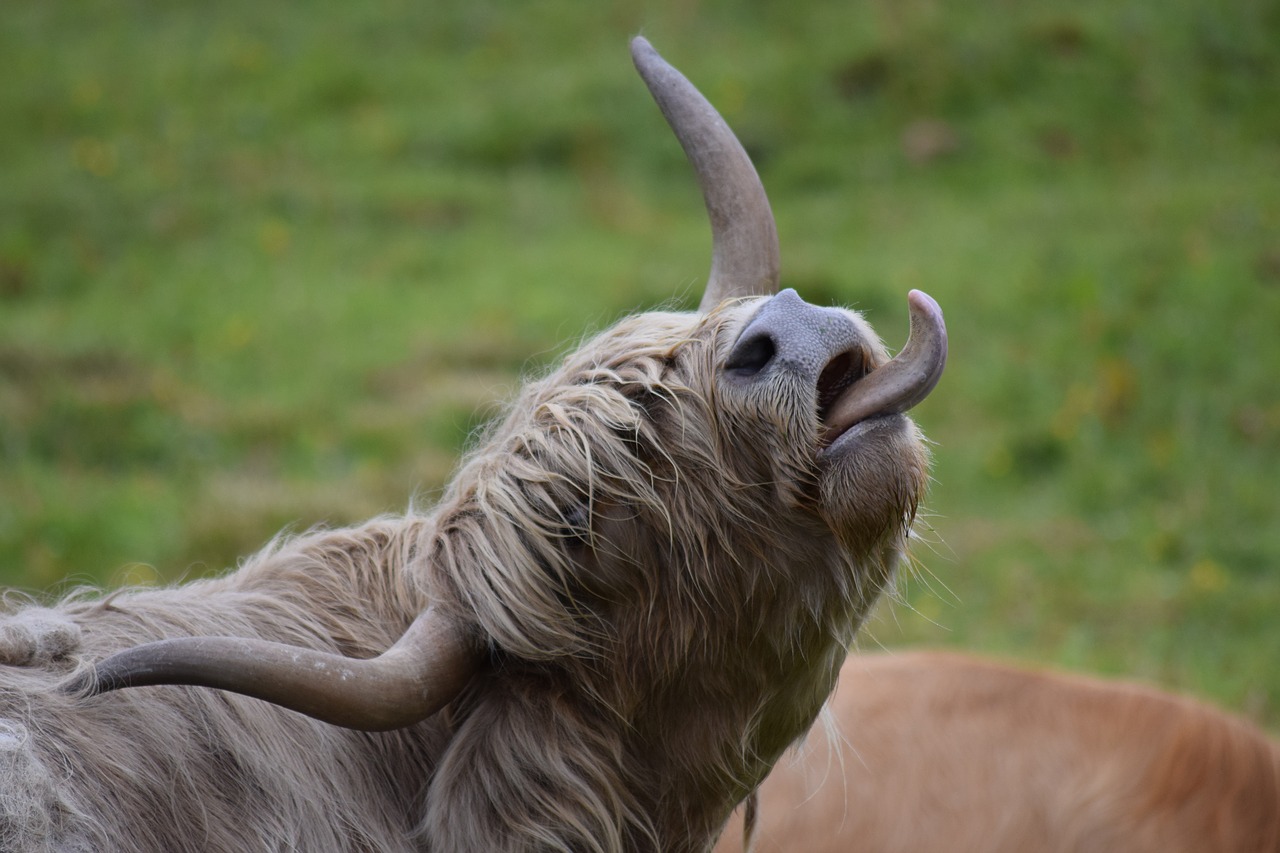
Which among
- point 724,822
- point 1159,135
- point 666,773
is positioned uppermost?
point 666,773

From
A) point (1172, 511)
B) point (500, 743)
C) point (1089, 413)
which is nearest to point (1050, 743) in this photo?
point (500, 743)

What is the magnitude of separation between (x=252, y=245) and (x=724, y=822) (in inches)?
347

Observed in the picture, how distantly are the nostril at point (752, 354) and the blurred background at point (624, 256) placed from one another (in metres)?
2.55

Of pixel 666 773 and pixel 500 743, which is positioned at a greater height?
pixel 500 743

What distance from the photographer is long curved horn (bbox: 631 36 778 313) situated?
115 inches

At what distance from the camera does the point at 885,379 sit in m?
2.13

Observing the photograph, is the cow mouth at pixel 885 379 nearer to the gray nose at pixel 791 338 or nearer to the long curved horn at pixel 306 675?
the gray nose at pixel 791 338

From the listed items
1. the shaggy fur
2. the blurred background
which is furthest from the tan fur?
the blurred background

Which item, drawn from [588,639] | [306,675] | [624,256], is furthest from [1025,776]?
[624,256]

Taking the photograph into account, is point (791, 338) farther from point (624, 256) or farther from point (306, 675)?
point (624, 256)

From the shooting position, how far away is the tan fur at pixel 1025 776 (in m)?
3.31

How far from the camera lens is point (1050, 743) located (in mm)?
3539

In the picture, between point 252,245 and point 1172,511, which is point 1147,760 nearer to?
point 1172,511

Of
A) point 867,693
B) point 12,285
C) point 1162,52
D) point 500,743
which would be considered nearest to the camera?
point 500,743
